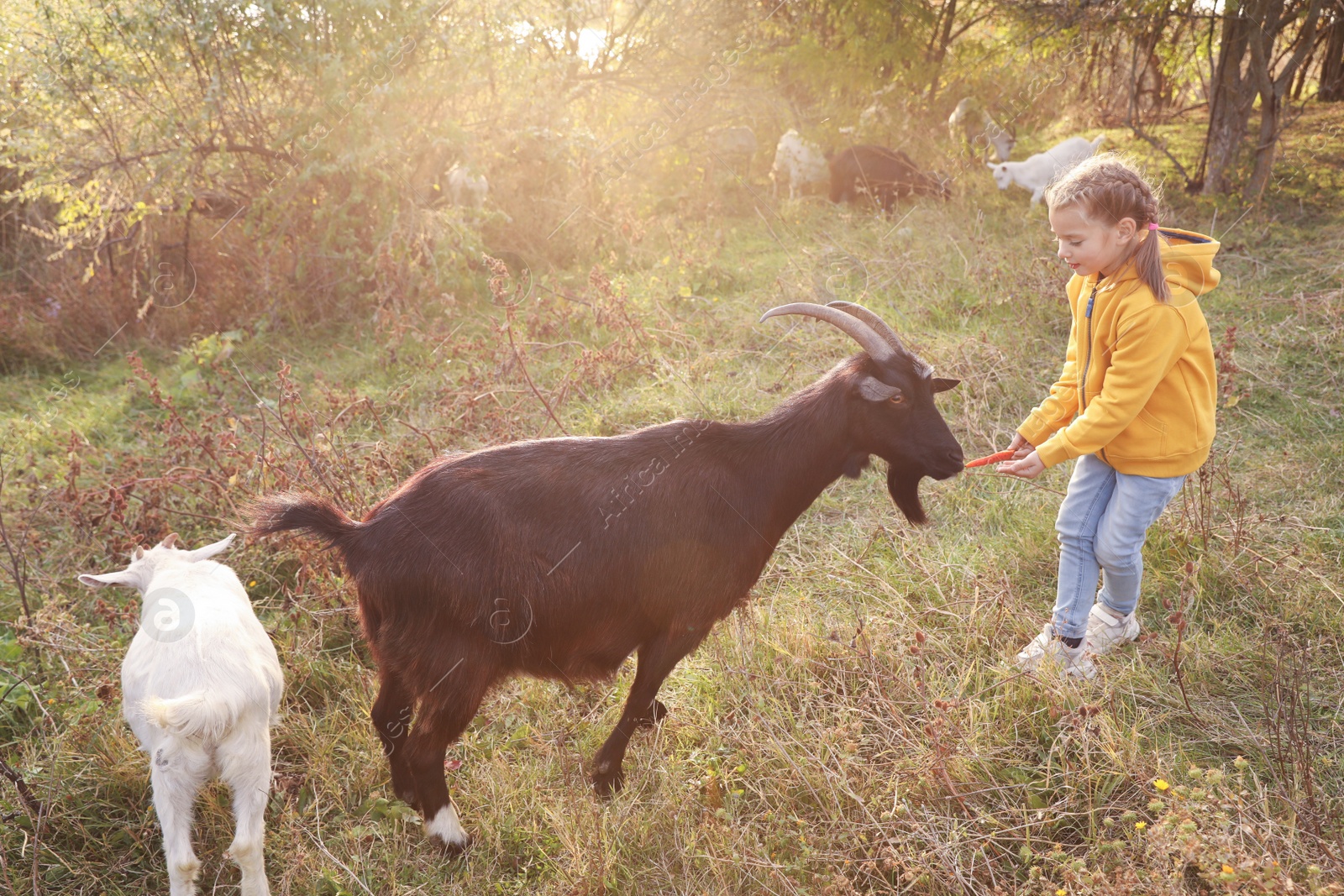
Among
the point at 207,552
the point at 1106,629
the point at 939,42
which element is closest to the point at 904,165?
the point at 939,42

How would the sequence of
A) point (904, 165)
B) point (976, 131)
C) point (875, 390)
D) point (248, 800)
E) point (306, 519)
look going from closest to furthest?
1. point (248, 800)
2. point (306, 519)
3. point (875, 390)
4. point (904, 165)
5. point (976, 131)

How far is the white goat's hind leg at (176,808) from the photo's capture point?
2393 millimetres

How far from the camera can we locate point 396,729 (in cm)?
294

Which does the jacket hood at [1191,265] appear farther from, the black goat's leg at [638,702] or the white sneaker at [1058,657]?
the black goat's leg at [638,702]

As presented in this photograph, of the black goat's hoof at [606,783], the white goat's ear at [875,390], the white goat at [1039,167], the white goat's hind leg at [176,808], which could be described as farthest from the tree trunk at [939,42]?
the white goat's hind leg at [176,808]

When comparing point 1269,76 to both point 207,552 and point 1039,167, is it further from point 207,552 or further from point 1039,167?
point 207,552

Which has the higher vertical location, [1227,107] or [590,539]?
[1227,107]

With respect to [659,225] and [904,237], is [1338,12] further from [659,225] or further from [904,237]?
[659,225]

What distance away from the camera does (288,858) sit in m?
2.70

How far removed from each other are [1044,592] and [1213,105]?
24.1ft

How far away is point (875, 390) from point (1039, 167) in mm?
A: 7234

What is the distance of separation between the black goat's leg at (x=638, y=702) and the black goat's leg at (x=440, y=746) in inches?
19.9

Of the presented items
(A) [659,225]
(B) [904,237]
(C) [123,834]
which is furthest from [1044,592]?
(A) [659,225]

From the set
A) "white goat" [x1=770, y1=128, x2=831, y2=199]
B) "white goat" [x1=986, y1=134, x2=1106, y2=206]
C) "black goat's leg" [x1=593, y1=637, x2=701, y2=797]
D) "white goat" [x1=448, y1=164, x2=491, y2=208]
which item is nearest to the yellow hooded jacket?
"black goat's leg" [x1=593, y1=637, x2=701, y2=797]
